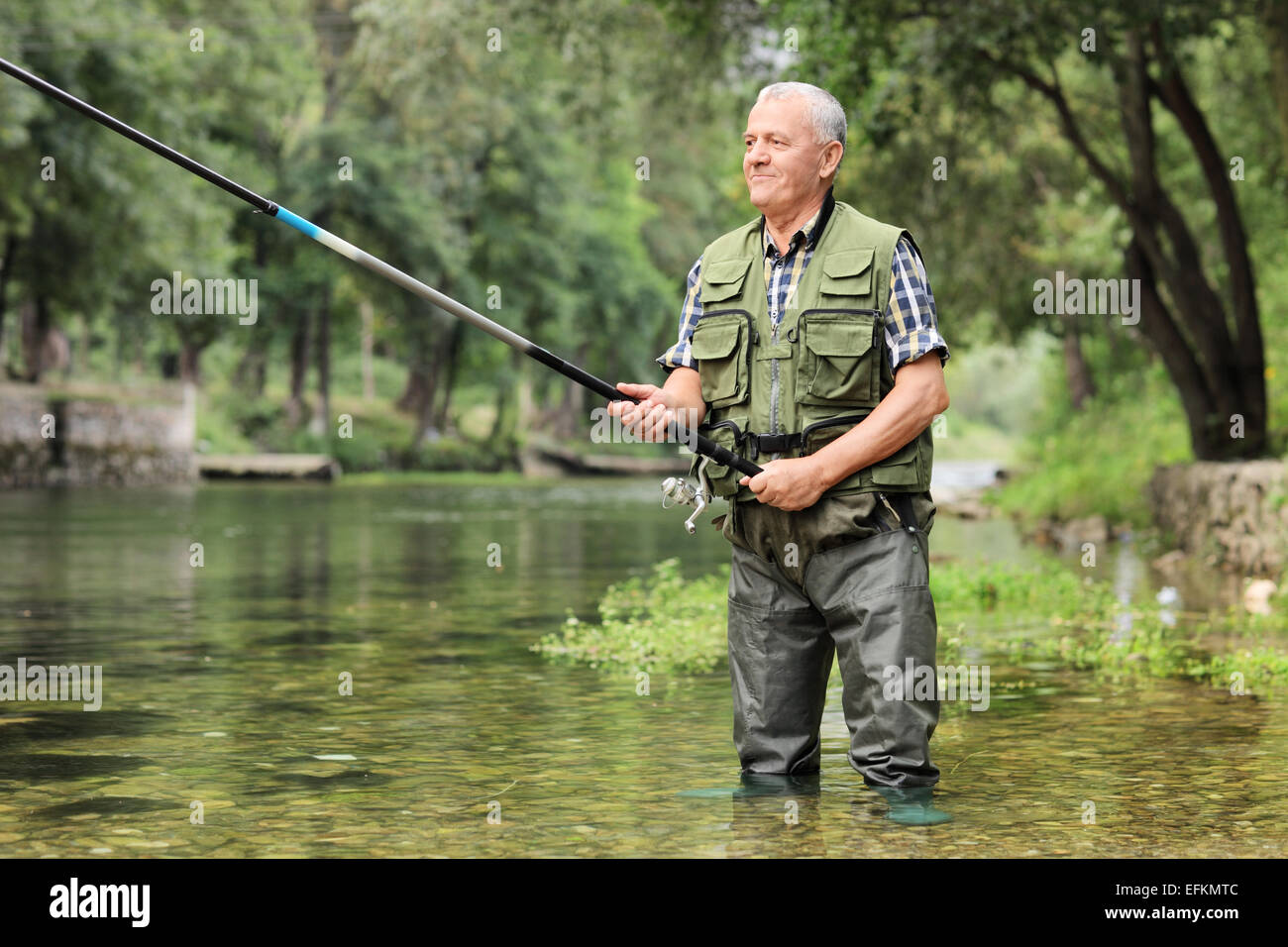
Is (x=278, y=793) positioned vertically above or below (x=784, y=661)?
below

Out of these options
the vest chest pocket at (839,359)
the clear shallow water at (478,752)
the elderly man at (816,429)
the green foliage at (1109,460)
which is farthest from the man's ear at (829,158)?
the green foliage at (1109,460)

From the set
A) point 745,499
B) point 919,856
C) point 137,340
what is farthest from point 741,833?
point 137,340

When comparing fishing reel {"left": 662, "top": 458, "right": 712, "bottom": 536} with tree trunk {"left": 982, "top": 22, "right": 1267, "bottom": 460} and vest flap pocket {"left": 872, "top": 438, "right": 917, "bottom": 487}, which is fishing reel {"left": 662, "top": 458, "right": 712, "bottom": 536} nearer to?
vest flap pocket {"left": 872, "top": 438, "right": 917, "bottom": 487}

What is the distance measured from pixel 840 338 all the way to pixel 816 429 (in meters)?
0.30

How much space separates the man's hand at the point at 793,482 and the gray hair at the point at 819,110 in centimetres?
104

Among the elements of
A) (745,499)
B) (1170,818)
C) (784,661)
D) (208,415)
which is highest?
(208,415)

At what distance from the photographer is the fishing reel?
5910 mm

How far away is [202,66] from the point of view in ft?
155

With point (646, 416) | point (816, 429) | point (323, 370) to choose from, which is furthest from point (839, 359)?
point (323, 370)

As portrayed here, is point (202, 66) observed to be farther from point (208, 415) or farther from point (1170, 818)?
point (1170, 818)

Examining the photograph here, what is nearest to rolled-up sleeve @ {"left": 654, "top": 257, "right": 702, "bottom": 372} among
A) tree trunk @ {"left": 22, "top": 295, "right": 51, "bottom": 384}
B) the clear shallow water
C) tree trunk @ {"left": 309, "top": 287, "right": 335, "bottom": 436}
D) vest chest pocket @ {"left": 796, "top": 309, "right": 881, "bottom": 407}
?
vest chest pocket @ {"left": 796, "top": 309, "right": 881, "bottom": 407}

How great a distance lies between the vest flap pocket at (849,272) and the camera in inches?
230

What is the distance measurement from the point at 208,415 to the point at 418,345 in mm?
6791

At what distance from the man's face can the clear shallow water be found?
1915mm
